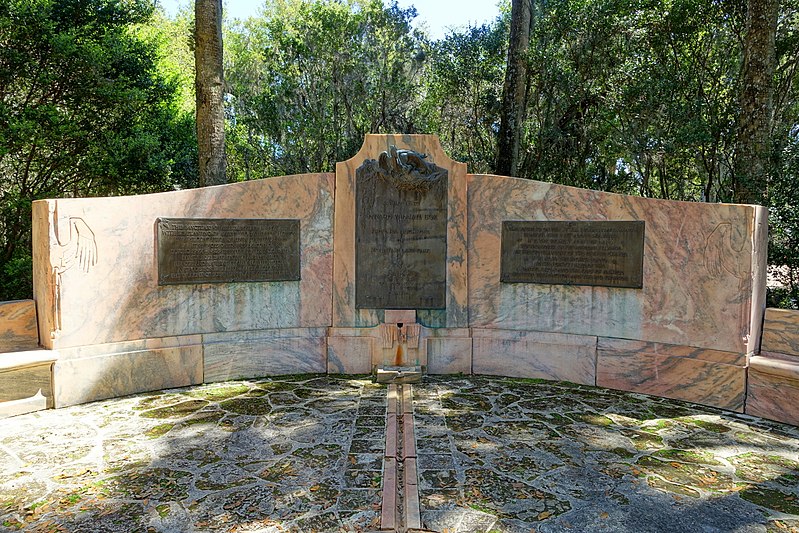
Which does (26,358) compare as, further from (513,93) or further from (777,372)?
(513,93)

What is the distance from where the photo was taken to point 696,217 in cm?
634

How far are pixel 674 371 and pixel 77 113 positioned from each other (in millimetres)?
11393

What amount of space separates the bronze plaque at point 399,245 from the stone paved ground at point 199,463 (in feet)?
4.76

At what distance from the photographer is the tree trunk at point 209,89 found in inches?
386

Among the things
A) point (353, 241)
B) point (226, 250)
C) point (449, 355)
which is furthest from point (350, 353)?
point (226, 250)

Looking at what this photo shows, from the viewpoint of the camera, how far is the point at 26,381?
5.89 m

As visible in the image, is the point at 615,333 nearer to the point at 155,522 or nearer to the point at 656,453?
the point at 656,453

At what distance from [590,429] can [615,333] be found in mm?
1792

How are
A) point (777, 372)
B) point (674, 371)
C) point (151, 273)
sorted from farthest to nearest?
1. point (151, 273)
2. point (674, 371)
3. point (777, 372)

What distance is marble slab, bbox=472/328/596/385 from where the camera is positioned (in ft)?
23.2

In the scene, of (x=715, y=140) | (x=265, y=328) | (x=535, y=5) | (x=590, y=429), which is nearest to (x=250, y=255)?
(x=265, y=328)

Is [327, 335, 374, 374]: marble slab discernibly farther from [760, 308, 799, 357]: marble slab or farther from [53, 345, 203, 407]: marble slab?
[760, 308, 799, 357]: marble slab

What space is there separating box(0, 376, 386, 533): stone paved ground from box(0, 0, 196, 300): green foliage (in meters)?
6.05

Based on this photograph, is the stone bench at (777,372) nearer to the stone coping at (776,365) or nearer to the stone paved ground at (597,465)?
the stone coping at (776,365)
